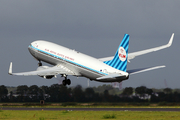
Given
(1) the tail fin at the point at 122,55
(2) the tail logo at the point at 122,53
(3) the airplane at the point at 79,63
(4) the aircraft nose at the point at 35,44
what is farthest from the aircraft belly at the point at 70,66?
(2) the tail logo at the point at 122,53

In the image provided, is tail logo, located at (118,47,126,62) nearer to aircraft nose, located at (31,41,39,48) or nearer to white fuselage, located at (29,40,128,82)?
white fuselage, located at (29,40,128,82)

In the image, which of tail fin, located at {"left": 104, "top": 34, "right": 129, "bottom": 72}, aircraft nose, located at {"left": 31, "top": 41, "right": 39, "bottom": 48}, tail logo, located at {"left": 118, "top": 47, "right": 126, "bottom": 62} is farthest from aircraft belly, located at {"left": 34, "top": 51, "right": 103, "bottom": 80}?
tail logo, located at {"left": 118, "top": 47, "right": 126, "bottom": 62}

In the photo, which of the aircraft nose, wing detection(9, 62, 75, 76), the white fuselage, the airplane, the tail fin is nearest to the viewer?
the tail fin

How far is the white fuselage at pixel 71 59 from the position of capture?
8425 cm

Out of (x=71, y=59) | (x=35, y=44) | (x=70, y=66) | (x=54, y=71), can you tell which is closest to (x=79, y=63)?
(x=71, y=59)

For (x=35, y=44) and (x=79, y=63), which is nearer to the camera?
(x=79, y=63)

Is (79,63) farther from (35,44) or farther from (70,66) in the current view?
(35,44)

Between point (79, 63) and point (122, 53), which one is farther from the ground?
point (122, 53)

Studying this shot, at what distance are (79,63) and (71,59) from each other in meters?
2.79

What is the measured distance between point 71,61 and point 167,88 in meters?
26.8

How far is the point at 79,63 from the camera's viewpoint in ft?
288

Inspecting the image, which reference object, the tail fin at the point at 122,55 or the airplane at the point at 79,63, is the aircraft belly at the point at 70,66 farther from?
the tail fin at the point at 122,55

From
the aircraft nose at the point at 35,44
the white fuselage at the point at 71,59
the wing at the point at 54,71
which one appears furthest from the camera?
the aircraft nose at the point at 35,44

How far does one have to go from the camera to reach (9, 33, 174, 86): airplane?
8194 centimetres
